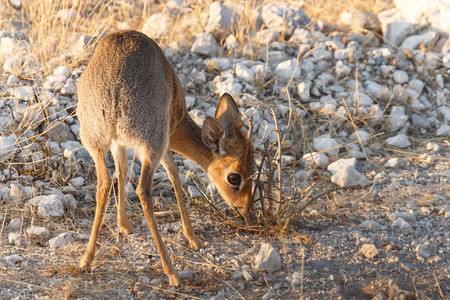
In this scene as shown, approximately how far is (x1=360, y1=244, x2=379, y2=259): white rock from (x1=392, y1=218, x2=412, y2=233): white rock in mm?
586

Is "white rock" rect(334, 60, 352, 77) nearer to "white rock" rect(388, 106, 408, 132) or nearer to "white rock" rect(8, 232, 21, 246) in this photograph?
"white rock" rect(388, 106, 408, 132)

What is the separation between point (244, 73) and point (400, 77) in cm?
236

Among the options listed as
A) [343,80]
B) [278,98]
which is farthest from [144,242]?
[343,80]

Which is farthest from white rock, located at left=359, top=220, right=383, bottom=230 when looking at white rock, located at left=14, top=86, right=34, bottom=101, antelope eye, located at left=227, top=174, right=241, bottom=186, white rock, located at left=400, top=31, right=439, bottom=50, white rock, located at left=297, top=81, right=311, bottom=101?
white rock, located at left=400, top=31, right=439, bottom=50

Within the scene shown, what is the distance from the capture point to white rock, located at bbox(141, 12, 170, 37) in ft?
25.1

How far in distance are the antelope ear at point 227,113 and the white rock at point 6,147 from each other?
7.27 feet

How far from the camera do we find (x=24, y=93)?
6090 mm

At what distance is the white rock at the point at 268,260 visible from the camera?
159 inches

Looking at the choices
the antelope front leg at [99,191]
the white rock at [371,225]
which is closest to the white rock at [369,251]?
the white rock at [371,225]

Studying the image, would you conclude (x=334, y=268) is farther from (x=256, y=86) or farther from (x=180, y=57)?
(x=180, y=57)

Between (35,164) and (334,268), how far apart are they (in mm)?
3293

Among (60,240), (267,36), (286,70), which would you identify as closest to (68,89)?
(60,240)

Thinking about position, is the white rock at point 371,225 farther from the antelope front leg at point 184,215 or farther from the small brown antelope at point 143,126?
the antelope front leg at point 184,215

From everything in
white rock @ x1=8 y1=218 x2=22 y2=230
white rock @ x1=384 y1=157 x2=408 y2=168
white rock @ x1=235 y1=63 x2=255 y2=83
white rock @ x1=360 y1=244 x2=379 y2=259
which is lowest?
white rock @ x1=384 y1=157 x2=408 y2=168
